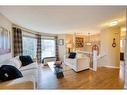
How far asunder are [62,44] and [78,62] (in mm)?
1653

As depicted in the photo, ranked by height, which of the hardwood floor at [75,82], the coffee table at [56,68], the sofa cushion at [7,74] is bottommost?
the hardwood floor at [75,82]

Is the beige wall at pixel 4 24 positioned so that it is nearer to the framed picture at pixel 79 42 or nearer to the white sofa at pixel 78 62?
the white sofa at pixel 78 62

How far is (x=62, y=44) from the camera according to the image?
6133mm

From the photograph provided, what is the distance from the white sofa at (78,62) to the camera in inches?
184

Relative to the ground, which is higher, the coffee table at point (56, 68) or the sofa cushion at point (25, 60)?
the sofa cushion at point (25, 60)

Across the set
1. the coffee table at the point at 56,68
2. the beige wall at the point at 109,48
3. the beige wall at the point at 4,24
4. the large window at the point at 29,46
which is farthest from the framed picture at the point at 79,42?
the beige wall at the point at 4,24

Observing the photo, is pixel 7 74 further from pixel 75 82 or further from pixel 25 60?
pixel 75 82

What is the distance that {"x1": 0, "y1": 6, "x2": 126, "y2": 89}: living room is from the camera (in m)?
2.53

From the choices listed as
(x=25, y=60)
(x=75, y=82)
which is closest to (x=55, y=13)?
(x=25, y=60)
